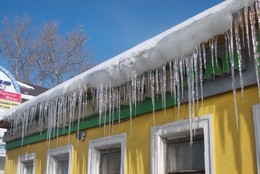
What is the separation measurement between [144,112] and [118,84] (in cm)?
53

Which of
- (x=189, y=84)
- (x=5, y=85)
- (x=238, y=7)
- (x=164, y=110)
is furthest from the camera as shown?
(x=5, y=85)

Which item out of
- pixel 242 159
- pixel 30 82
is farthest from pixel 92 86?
pixel 30 82

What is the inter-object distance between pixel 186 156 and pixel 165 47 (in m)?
1.39

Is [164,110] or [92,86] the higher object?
[92,86]

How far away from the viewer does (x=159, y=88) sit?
532 centimetres

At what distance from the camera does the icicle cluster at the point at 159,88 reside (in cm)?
410

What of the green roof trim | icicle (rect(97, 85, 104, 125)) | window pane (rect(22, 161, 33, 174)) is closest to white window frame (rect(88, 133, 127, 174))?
the green roof trim

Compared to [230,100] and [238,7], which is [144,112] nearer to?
[230,100]

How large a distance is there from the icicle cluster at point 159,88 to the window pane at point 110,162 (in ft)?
1.63

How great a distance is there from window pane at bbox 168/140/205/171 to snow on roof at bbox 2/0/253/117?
104 cm

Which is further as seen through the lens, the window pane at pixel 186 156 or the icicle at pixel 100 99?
the icicle at pixel 100 99

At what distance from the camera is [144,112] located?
5605mm

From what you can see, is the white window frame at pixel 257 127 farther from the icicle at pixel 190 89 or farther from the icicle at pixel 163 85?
the icicle at pixel 163 85

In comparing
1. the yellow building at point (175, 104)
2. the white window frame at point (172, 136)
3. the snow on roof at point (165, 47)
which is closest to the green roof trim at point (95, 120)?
the yellow building at point (175, 104)
